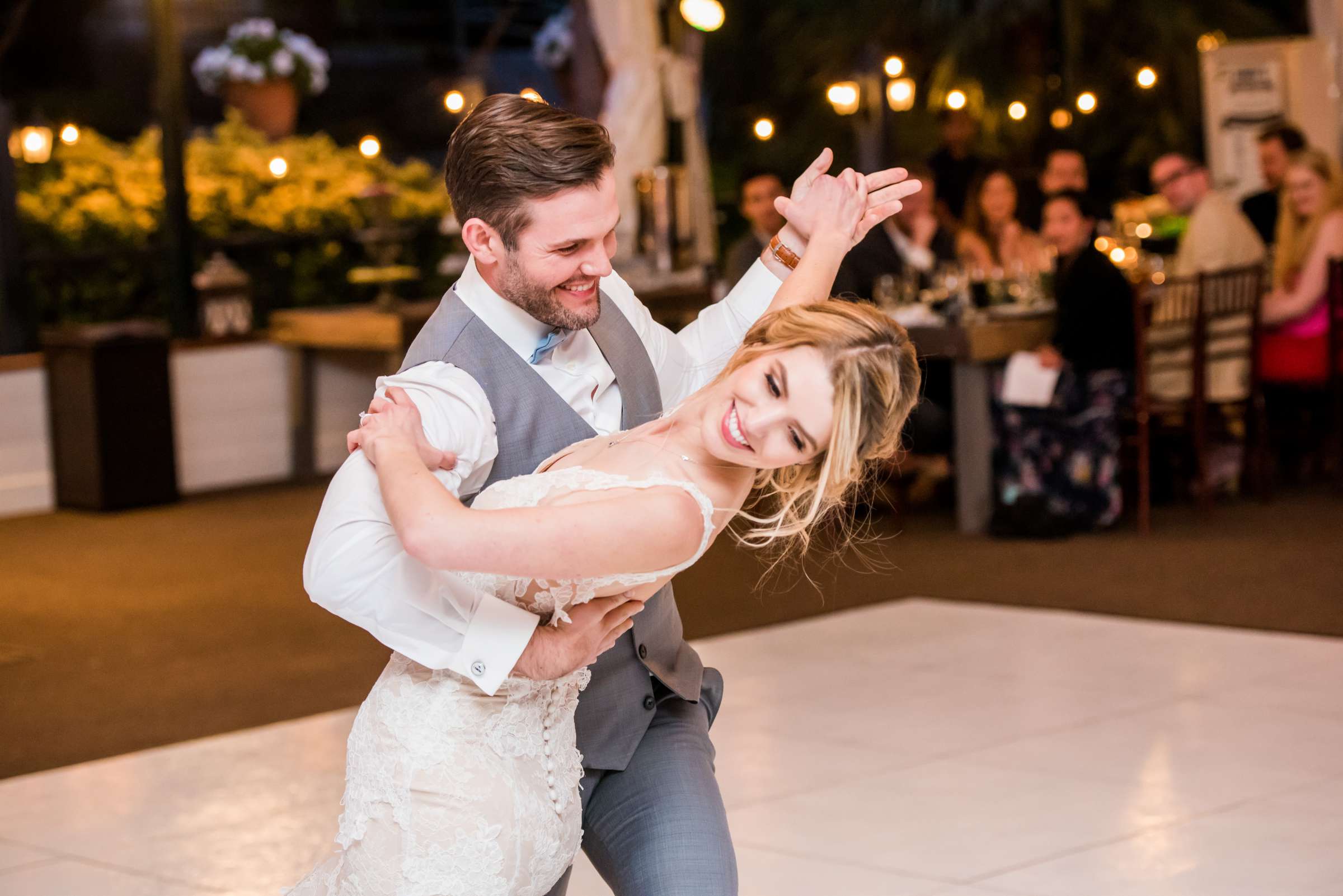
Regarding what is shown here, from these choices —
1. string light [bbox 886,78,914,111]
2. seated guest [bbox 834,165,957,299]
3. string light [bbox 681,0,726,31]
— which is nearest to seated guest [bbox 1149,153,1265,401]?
seated guest [bbox 834,165,957,299]

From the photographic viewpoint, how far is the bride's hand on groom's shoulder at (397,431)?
184 centimetres

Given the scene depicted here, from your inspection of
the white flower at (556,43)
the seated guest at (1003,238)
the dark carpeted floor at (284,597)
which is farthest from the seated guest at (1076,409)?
the white flower at (556,43)

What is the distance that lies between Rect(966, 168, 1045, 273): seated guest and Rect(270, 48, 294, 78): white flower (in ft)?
13.2

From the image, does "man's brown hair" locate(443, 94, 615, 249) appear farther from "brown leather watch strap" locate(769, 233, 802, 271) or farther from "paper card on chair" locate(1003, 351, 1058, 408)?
"paper card on chair" locate(1003, 351, 1058, 408)

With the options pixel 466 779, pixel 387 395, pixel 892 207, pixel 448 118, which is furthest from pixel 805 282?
pixel 448 118

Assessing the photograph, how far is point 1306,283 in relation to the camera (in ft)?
24.7

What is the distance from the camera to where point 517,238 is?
6.44ft

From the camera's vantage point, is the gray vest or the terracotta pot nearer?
the gray vest

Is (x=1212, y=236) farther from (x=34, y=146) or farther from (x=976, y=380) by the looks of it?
(x=34, y=146)

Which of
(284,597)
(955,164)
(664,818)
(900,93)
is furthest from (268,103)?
(664,818)

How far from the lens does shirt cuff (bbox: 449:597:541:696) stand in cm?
187

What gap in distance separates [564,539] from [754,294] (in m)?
0.66

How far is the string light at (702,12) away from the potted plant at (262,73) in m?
2.62

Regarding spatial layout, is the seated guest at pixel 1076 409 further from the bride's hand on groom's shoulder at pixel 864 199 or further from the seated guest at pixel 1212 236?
the bride's hand on groom's shoulder at pixel 864 199
